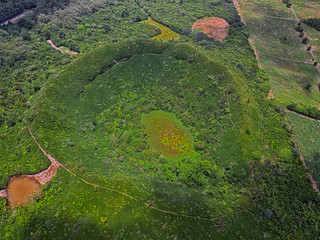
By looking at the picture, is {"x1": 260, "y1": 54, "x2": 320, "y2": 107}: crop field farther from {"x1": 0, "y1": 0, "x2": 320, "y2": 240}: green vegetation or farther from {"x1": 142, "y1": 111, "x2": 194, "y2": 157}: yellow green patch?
{"x1": 142, "y1": 111, "x2": 194, "y2": 157}: yellow green patch

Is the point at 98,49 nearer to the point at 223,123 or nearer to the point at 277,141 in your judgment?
the point at 223,123

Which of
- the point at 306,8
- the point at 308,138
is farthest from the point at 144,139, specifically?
the point at 306,8

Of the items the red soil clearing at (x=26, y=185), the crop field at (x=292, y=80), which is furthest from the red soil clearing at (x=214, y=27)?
the red soil clearing at (x=26, y=185)

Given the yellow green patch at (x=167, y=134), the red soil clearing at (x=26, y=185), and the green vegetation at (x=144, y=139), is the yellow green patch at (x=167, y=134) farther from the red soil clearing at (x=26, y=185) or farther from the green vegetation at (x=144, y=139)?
the red soil clearing at (x=26, y=185)

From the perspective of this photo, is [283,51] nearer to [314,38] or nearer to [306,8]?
[314,38]

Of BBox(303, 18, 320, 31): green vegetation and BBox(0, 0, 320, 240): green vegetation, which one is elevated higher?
BBox(303, 18, 320, 31): green vegetation

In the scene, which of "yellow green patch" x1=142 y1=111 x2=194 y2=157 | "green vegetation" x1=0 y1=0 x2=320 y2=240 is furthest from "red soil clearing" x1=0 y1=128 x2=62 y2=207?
"yellow green patch" x1=142 y1=111 x2=194 y2=157
